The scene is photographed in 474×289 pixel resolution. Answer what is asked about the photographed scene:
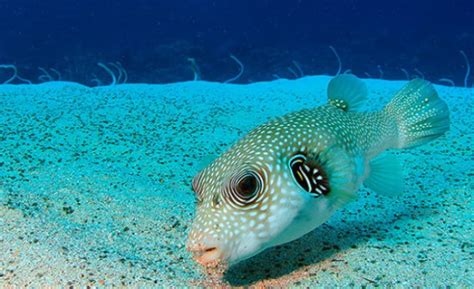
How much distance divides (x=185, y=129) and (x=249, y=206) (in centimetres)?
415

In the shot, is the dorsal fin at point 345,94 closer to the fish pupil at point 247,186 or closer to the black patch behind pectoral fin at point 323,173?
the black patch behind pectoral fin at point 323,173

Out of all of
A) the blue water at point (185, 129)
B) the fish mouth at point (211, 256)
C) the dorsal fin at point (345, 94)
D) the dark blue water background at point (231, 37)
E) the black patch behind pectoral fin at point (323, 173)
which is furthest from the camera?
the dark blue water background at point (231, 37)

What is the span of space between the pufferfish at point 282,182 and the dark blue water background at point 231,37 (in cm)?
807

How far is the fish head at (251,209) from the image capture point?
2.23 m

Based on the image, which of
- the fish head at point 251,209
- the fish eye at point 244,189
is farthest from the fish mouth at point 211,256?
the fish eye at point 244,189

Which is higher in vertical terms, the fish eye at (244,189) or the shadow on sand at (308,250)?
the fish eye at (244,189)

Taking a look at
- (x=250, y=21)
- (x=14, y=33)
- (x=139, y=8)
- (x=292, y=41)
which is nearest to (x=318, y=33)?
(x=292, y=41)

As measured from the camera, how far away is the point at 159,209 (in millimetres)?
3695

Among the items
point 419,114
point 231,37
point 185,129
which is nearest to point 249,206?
point 419,114

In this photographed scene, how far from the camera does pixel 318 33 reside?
40.5ft

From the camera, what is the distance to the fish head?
223 centimetres

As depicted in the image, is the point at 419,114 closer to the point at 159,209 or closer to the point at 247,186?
the point at 247,186

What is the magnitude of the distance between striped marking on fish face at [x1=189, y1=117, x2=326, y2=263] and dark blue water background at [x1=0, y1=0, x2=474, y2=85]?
8.60m

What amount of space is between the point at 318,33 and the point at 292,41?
905 mm
